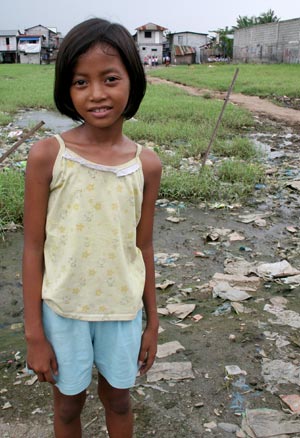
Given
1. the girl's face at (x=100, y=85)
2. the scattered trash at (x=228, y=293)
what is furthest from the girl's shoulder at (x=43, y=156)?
the scattered trash at (x=228, y=293)

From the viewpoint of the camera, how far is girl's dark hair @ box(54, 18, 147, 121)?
124cm

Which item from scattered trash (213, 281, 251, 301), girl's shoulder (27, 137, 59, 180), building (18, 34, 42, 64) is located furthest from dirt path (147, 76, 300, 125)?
building (18, 34, 42, 64)

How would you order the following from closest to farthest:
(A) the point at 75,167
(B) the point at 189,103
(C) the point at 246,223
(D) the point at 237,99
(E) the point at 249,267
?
(A) the point at 75,167 → (E) the point at 249,267 → (C) the point at 246,223 → (B) the point at 189,103 → (D) the point at 237,99

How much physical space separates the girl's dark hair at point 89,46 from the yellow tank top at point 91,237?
182 mm

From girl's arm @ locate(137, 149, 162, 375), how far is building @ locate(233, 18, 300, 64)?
26879mm

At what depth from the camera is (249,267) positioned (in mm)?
3498

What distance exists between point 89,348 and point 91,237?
34 cm

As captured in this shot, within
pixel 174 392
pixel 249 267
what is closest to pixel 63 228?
pixel 174 392

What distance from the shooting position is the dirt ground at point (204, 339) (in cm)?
197

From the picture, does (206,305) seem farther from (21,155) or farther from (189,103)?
(189,103)

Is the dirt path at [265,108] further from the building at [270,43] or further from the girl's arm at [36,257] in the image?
the building at [270,43]

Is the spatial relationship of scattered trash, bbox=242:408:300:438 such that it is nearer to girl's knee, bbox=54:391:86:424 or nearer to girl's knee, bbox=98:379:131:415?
girl's knee, bbox=98:379:131:415

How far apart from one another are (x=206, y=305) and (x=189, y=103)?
8842 millimetres

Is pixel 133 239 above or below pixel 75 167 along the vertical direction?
below
